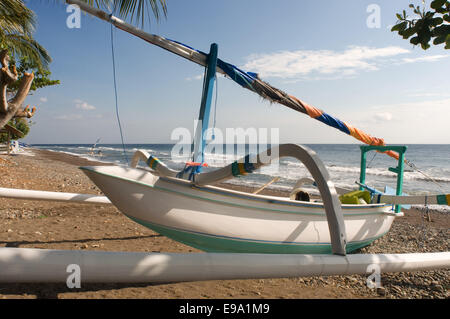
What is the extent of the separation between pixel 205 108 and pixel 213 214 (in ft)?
5.77

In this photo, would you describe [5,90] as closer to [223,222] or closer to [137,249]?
[137,249]

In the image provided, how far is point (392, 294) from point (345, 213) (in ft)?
3.94

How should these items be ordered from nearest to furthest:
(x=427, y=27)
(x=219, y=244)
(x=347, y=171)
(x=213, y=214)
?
1. (x=427, y=27)
2. (x=213, y=214)
3. (x=219, y=244)
4. (x=347, y=171)

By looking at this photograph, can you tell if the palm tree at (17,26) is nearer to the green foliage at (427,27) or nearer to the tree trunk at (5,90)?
the tree trunk at (5,90)

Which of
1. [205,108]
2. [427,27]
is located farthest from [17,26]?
[427,27]

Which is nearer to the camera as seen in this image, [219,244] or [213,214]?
[213,214]

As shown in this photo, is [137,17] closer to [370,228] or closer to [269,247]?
[269,247]

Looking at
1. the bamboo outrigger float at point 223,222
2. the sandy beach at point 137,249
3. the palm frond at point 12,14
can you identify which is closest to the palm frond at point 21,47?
the palm frond at point 12,14

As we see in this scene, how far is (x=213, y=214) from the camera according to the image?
3.27 meters

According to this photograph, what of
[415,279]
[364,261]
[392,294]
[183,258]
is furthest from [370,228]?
[183,258]

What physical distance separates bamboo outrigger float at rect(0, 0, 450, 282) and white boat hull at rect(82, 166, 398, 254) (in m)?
0.01

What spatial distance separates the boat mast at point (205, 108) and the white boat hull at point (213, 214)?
0.93 metres

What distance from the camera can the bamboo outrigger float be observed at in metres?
1.56

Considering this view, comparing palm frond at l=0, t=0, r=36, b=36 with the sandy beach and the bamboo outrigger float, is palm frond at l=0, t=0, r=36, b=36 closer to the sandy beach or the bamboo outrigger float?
the bamboo outrigger float
